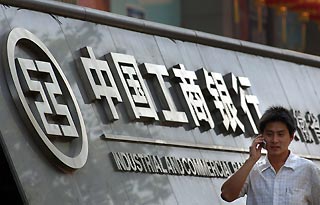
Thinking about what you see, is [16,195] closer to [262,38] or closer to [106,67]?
[106,67]

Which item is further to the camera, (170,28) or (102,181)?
(170,28)

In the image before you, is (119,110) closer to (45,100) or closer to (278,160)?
(45,100)

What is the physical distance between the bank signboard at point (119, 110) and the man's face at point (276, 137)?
5.14 feet

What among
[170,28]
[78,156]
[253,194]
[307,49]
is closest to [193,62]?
[170,28]

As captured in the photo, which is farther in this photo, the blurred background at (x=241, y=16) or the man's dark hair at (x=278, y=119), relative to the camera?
the blurred background at (x=241, y=16)

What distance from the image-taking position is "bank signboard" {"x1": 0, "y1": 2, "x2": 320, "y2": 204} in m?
8.38

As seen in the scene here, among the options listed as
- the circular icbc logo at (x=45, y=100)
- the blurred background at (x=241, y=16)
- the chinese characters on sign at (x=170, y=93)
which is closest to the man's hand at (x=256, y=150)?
the circular icbc logo at (x=45, y=100)

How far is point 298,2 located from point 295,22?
5.92 meters

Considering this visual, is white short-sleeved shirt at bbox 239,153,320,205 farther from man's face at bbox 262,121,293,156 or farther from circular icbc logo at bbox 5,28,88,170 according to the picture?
circular icbc logo at bbox 5,28,88,170

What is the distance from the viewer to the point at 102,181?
8.88 m

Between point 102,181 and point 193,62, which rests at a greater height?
point 193,62

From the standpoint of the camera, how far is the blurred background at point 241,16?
60.0 feet

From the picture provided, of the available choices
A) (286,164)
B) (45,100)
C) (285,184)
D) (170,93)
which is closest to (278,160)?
(286,164)

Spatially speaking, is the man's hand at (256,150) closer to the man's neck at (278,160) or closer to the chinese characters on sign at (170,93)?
the man's neck at (278,160)
